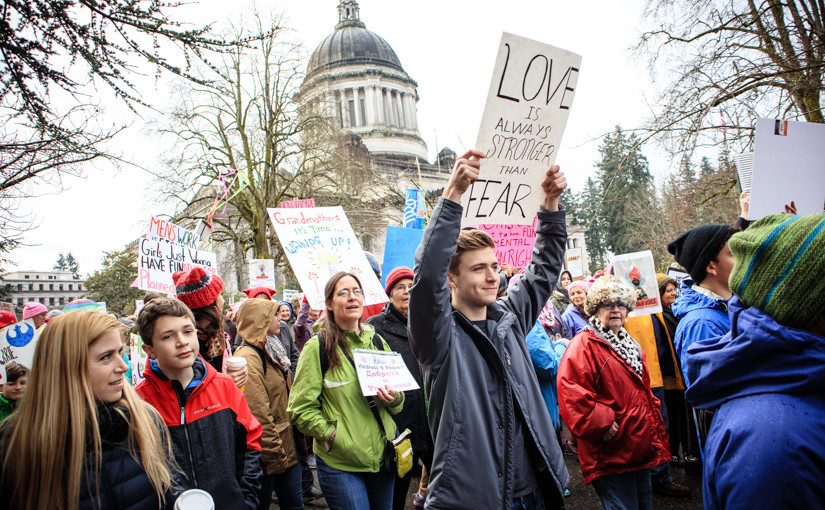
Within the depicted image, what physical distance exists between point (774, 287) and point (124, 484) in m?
2.31

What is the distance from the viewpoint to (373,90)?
58719 millimetres

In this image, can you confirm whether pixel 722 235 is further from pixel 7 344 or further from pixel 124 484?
pixel 7 344

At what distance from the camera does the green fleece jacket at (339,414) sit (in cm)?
303

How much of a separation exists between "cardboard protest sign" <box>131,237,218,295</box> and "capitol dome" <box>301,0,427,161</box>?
52344 millimetres

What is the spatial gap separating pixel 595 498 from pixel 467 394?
3437 mm

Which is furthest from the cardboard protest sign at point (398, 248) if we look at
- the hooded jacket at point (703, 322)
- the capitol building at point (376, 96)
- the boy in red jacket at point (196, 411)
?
the capitol building at point (376, 96)

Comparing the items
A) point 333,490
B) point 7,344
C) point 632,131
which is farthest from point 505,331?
point 632,131

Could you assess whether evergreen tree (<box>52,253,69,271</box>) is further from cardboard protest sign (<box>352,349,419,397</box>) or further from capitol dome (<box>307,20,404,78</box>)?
cardboard protest sign (<box>352,349,419,397</box>)

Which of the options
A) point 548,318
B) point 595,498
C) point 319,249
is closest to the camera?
point 595,498

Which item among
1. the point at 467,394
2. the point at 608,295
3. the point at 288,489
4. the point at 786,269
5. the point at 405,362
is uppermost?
the point at 786,269

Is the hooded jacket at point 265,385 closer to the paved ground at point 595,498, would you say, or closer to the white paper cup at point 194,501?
the white paper cup at point 194,501

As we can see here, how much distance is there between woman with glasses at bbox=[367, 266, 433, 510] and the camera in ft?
12.6

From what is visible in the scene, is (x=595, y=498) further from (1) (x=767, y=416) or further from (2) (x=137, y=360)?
(2) (x=137, y=360)

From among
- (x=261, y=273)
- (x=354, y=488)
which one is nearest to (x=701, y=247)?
(x=354, y=488)
